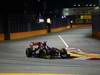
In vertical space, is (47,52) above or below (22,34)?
above

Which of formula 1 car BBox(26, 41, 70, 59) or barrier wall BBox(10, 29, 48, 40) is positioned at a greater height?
formula 1 car BBox(26, 41, 70, 59)

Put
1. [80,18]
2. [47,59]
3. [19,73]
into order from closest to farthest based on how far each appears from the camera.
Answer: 1. [19,73]
2. [47,59]
3. [80,18]

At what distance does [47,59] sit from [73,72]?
6757 millimetres

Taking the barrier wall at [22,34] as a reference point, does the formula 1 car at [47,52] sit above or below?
above

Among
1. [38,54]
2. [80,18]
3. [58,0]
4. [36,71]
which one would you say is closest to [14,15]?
[38,54]

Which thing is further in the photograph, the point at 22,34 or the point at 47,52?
the point at 22,34

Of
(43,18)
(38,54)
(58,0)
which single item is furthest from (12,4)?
(58,0)

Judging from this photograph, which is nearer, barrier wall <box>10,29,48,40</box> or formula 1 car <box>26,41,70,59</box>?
formula 1 car <box>26,41,70,59</box>

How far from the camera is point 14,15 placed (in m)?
51.7

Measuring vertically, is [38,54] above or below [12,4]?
below

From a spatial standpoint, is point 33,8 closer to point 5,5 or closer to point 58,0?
point 58,0

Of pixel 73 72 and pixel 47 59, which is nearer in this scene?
pixel 73 72

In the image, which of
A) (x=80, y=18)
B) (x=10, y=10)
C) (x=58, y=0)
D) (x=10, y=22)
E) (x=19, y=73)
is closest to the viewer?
(x=19, y=73)

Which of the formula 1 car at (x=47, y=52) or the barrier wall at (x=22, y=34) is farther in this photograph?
the barrier wall at (x=22, y=34)
